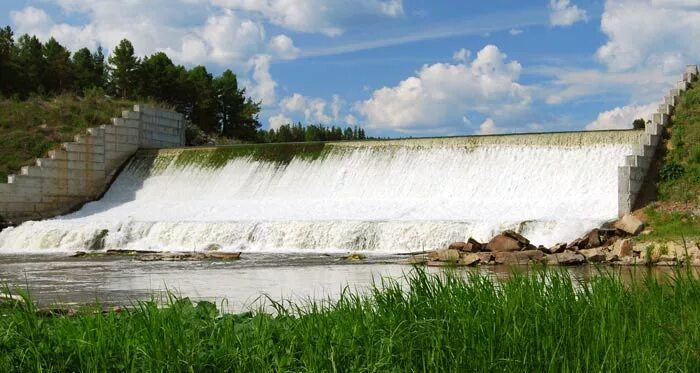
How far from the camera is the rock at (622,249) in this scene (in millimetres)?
20578

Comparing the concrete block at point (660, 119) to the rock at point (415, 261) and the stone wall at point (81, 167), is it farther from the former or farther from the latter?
the stone wall at point (81, 167)

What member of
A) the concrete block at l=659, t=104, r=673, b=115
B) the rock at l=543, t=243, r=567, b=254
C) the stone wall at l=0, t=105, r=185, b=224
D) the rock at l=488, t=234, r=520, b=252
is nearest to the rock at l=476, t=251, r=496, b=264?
the rock at l=488, t=234, r=520, b=252

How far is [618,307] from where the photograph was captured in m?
7.09

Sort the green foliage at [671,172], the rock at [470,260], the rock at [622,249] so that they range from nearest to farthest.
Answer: the rock at [470,260] < the rock at [622,249] < the green foliage at [671,172]

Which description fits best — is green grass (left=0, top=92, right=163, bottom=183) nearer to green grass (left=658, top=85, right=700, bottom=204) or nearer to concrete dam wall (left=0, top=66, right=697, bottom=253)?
concrete dam wall (left=0, top=66, right=697, bottom=253)

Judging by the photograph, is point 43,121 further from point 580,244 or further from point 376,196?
point 580,244

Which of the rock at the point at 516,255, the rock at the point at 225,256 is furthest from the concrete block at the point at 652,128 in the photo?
the rock at the point at 225,256

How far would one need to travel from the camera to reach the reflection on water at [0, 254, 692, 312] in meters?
13.9

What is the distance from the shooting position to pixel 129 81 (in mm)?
64625

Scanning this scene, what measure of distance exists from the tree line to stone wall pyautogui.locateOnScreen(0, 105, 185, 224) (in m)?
17.1

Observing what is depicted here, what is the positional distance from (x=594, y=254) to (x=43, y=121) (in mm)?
30822

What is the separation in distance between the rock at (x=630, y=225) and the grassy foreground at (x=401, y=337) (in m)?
16.8

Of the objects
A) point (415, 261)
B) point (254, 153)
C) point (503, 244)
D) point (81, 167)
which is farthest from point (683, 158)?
point (81, 167)

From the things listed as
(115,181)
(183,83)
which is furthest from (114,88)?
(115,181)
